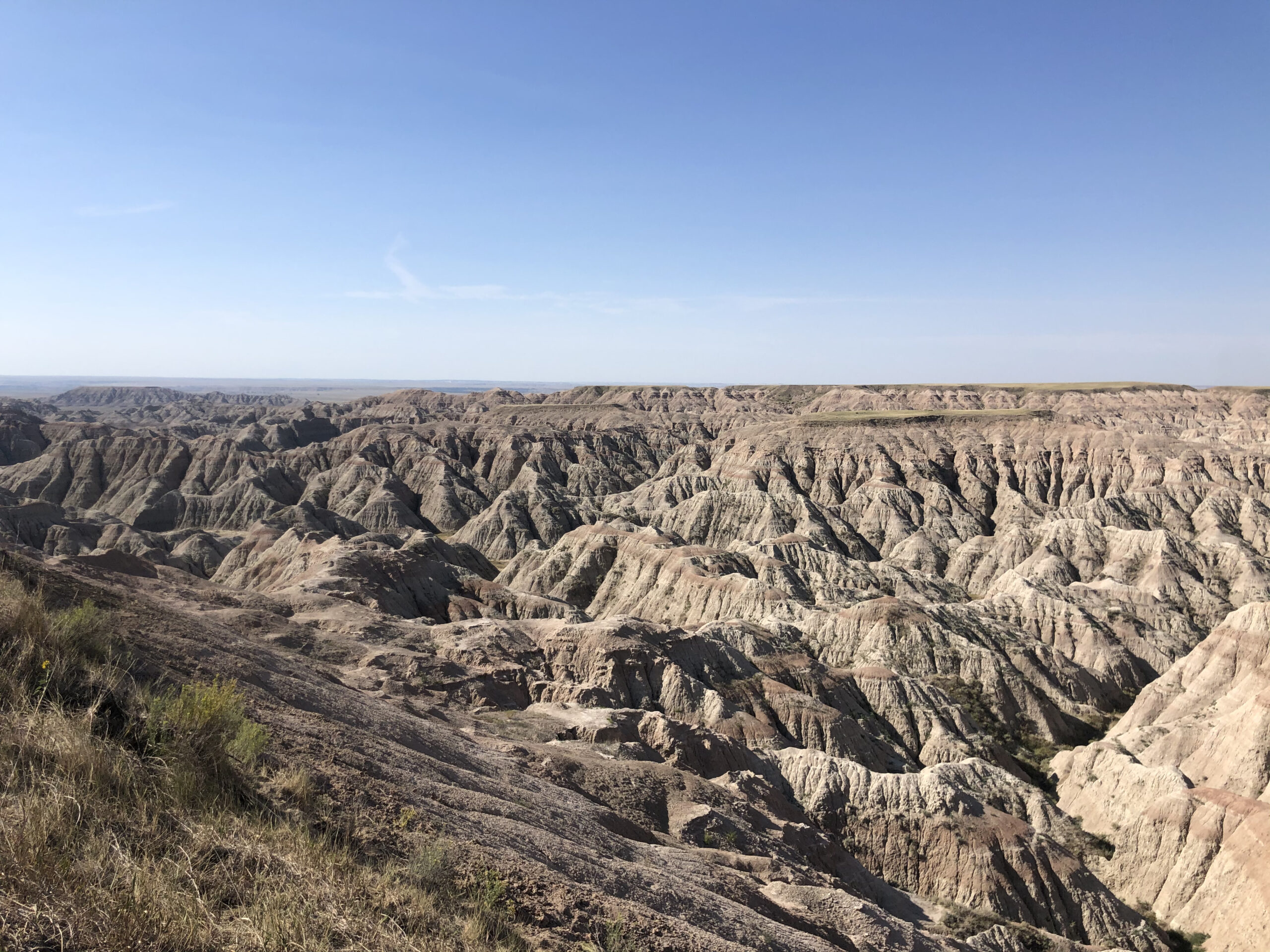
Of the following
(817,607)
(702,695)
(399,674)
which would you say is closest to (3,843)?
(399,674)

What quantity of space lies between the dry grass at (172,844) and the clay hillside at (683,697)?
4 centimetres

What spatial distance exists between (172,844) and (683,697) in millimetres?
32178

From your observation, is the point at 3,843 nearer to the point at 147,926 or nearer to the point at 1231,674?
the point at 147,926

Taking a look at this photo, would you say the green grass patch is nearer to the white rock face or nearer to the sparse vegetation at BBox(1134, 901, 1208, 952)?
the white rock face

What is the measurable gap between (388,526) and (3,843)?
319 feet

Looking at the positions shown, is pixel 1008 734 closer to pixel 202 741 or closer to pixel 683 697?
pixel 683 697

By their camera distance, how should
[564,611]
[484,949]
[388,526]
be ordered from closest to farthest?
1. [484,949]
2. [564,611]
3. [388,526]

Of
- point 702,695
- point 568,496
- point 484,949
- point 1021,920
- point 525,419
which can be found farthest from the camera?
point 525,419

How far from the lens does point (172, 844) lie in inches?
233

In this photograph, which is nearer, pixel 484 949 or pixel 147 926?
pixel 147 926

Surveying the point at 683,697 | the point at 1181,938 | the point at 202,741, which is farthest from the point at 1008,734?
the point at 202,741

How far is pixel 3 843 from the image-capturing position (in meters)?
4.91

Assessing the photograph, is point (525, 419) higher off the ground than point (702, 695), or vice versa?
point (525, 419)

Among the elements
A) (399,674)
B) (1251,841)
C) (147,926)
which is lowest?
(1251,841)
